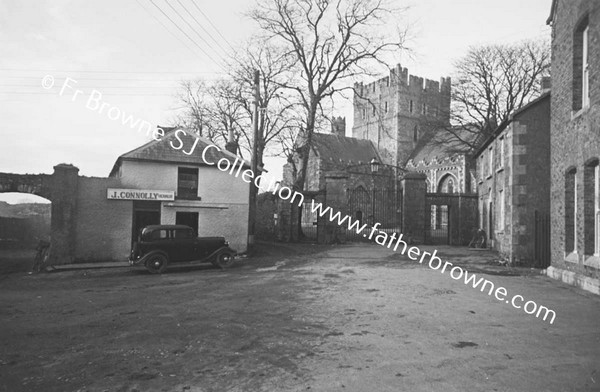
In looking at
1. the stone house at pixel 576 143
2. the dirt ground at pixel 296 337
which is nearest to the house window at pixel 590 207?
the stone house at pixel 576 143

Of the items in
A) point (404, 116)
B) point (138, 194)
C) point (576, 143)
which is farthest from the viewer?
point (404, 116)

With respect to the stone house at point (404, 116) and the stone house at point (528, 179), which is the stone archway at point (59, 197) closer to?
the stone house at point (528, 179)

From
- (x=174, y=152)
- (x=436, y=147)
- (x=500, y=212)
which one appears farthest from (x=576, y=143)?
(x=436, y=147)

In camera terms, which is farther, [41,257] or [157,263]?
[41,257]

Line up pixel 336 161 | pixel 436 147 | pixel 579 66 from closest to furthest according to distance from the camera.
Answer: pixel 579 66 → pixel 336 161 → pixel 436 147

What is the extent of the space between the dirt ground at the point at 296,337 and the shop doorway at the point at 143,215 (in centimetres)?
645

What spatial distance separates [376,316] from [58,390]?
17.2 feet

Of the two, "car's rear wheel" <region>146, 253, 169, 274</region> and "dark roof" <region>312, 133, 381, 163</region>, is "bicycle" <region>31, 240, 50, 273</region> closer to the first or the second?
"car's rear wheel" <region>146, 253, 169, 274</region>

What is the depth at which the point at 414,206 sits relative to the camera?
992 inches

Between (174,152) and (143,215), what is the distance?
3.28 metres

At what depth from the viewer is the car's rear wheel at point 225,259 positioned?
1573 centimetres

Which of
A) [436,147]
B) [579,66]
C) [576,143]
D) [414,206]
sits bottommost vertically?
[414,206]

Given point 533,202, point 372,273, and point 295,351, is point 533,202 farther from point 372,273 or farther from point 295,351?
point 295,351

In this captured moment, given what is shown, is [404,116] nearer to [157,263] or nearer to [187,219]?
[187,219]
